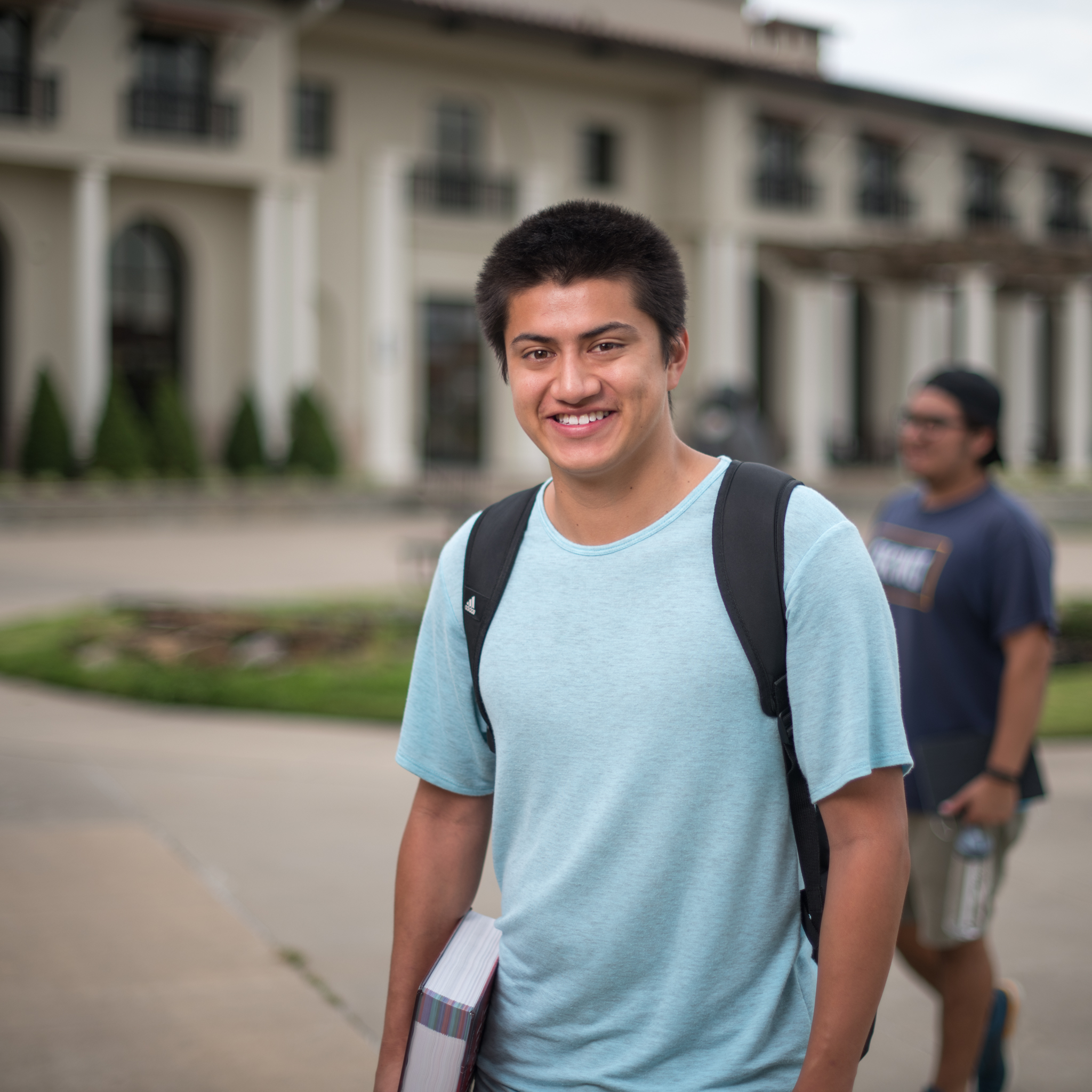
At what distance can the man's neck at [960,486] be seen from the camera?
11.7ft

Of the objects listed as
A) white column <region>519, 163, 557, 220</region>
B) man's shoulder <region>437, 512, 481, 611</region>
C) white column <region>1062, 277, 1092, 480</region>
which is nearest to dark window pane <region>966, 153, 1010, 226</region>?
white column <region>1062, 277, 1092, 480</region>

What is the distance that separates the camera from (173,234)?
26.6 metres

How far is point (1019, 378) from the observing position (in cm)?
3906

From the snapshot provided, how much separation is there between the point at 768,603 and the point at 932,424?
6.66 feet

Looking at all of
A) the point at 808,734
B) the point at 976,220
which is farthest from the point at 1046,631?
the point at 976,220

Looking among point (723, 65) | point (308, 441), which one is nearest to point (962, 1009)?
point (308, 441)

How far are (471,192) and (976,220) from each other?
16.0m

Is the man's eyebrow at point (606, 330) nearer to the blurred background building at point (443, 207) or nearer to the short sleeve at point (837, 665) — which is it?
the short sleeve at point (837, 665)

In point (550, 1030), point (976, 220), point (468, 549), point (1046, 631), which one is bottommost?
point (550, 1030)

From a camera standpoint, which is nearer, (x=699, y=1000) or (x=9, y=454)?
(x=699, y=1000)

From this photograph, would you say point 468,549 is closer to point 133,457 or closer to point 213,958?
point 213,958

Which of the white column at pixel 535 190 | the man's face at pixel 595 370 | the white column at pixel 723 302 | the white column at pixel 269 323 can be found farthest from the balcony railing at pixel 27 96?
the man's face at pixel 595 370

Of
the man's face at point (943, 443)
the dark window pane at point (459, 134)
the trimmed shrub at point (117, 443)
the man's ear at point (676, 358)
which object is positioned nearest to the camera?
the man's ear at point (676, 358)

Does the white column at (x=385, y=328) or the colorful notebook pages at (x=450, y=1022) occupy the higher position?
the white column at (x=385, y=328)
